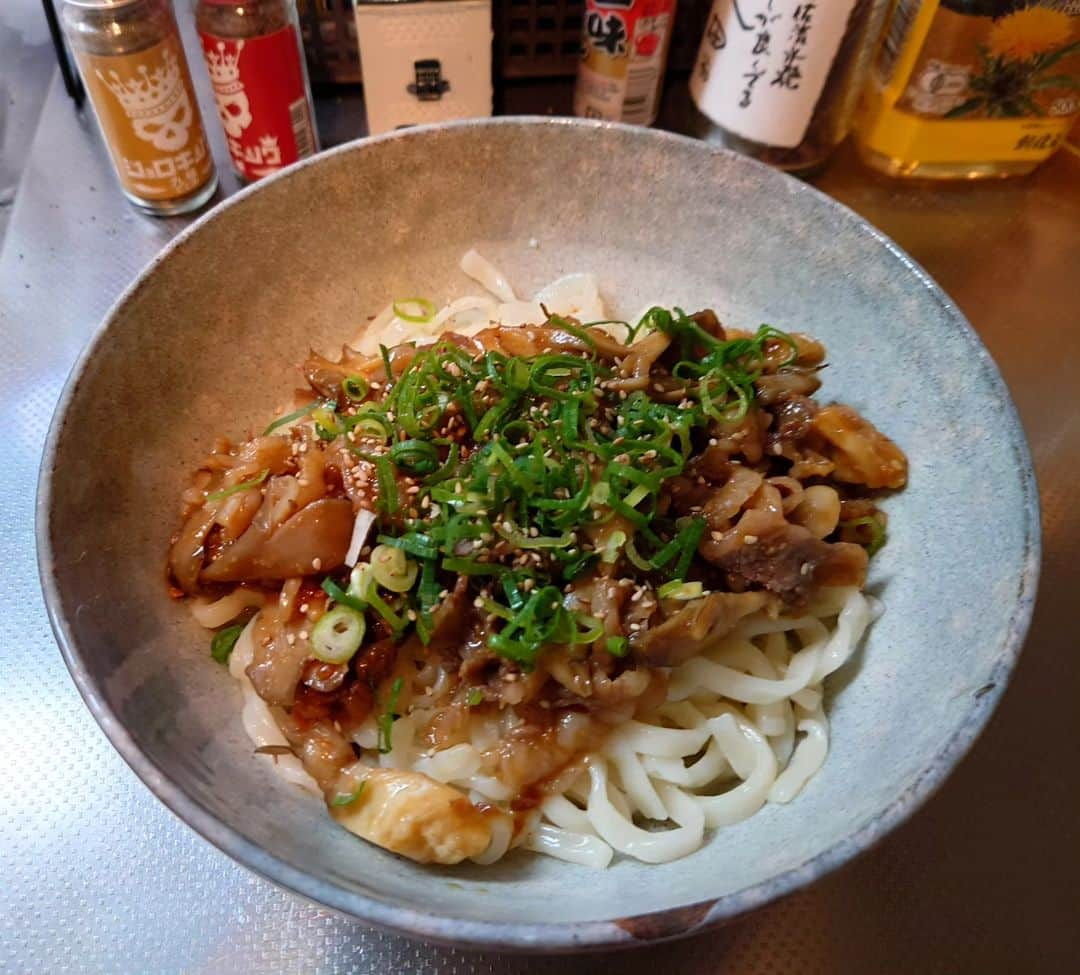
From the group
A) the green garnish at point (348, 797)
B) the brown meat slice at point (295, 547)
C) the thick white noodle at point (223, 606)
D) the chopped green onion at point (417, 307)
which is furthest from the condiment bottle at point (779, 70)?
the green garnish at point (348, 797)

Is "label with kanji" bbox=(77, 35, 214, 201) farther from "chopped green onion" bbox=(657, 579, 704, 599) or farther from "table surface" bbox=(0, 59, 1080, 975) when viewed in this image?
"chopped green onion" bbox=(657, 579, 704, 599)

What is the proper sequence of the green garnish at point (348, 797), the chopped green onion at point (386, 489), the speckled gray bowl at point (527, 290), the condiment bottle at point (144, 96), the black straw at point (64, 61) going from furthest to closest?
the black straw at point (64, 61), the condiment bottle at point (144, 96), the chopped green onion at point (386, 489), the green garnish at point (348, 797), the speckled gray bowl at point (527, 290)

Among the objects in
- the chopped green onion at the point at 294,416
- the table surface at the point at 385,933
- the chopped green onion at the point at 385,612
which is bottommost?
the table surface at the point at 385,933

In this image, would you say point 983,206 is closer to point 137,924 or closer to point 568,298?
point 568,298

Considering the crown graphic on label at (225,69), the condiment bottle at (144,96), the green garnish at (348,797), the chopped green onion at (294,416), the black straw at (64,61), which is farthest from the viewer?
the black straw at (64,61)

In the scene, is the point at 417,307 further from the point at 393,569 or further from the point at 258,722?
the point at 258,722

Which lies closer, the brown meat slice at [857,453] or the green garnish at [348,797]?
the green garnish at [348,797]

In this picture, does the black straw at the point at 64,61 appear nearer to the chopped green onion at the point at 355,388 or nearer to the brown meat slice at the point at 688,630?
the chopped green onion at the point at 355,388
